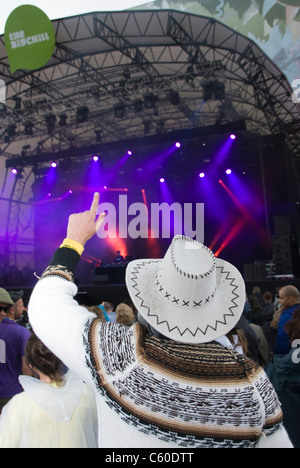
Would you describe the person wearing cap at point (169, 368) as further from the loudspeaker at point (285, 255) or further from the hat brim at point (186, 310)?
the loudspeaker at point (285, 255)

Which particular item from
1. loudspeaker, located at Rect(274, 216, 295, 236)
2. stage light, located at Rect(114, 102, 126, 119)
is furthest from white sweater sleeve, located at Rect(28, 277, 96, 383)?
loudspeaker, located at Rect(274, 216, 295, 236)

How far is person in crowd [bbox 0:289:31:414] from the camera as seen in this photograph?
239 centimetres

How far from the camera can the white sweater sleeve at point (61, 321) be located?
2.72 feet

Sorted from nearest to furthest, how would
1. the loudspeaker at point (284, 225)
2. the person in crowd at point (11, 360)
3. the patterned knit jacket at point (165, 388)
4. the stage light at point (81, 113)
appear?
the patterned knit jacket at point (165, 388) < the person in crowd at point (11, 360) < the stage light at point (81, 113) < the loudspeaker at point (284, 225)

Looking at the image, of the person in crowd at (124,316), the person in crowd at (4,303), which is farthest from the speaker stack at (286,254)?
the person in crowd at (4,303)

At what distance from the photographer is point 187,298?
89 cm

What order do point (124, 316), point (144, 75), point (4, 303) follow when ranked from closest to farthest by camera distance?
point (4, 303)
point (124, 316)
point (144, 75)

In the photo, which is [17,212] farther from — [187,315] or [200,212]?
[187,315]

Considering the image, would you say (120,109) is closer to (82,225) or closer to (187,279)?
(82,225)

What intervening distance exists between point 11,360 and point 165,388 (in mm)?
1971

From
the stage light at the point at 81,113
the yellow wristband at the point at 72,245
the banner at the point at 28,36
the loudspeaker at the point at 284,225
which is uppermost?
the stage light at the point at 81,113

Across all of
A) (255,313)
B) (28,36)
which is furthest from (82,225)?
(255,313)

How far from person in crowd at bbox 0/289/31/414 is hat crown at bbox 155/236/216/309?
1.77 meters

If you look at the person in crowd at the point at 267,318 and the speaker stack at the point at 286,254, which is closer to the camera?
the person in crowd at the point at 267,318
